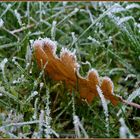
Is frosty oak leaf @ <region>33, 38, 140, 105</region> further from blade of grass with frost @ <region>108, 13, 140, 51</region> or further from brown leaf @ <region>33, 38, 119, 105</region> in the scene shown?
blade of grass with frost @ <region>108, 13, 140, 51</region>

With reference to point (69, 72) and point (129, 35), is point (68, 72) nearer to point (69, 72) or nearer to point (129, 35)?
A: point (69, 72)

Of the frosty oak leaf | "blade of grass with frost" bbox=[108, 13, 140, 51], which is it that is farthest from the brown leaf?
"blade of grass with frost" bbox=[108, 13, 140, 51]

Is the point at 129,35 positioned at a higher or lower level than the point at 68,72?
higher

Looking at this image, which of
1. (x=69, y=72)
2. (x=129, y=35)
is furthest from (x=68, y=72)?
(x=129, y=35)

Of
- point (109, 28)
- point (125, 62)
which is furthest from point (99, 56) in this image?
point (109, 28)

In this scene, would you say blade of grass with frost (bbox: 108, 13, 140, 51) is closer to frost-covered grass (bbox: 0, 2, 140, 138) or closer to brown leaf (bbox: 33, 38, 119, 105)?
frost-covered grass (bbox: 0, 2, 140, 138)

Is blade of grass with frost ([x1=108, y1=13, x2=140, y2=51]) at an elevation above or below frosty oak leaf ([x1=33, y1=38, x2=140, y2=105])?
above

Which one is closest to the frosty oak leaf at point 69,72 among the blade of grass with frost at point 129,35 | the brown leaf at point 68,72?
the brown leaf at point 68,72

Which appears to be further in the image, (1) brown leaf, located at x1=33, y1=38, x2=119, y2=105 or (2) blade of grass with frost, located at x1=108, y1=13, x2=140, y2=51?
(2) blade of grass with frost, located at x1=108, y1=13, x2=140, y2=51

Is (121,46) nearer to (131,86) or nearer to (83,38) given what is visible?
(83,38)
